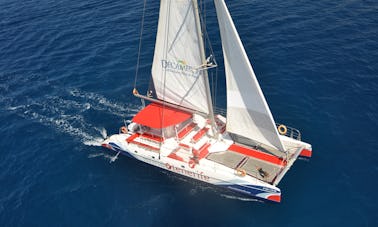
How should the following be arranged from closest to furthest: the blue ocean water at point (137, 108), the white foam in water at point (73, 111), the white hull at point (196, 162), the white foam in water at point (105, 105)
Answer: the white hull at point (196, 162) < the blue ocean water at point (137, 108) < the white foam in water at point (73, 111) < the white foam in water at point (105, 105)

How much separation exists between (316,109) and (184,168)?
56.8 ft

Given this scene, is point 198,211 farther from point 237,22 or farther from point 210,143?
point 237,22

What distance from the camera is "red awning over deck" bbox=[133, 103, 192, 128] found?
3441cm

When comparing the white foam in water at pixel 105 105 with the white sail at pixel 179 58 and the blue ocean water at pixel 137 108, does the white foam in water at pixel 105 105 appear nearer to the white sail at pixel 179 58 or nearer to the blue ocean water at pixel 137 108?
the blue ocean water at pixel 137 108

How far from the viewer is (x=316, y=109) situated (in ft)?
128

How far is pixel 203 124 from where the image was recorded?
120 ft

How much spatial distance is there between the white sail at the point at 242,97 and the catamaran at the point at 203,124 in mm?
78

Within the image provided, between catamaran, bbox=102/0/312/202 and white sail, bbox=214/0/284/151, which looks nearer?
white sail, bbox=214/0/284/151

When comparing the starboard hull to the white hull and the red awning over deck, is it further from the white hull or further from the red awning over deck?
the red awning over deck

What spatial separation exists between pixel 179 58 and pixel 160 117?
6653mm

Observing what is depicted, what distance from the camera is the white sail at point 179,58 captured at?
29359 mm

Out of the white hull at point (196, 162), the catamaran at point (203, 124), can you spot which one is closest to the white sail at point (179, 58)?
the catamaran at point (203, 124)

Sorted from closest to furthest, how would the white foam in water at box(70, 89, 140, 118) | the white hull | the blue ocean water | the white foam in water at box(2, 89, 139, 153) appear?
the white hull, the blue ocean water, the white foam in water at box(2, 89, 139, 153), the white foam in water at box(70, 89, 140, 118)

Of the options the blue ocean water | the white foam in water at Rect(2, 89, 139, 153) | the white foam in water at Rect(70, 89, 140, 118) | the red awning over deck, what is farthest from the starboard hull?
the white foam in water at Rect(70, 89, 140, 118)
